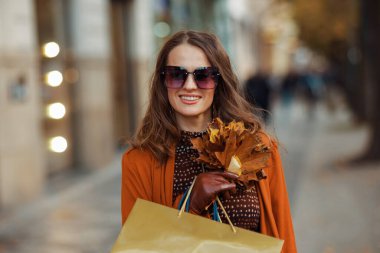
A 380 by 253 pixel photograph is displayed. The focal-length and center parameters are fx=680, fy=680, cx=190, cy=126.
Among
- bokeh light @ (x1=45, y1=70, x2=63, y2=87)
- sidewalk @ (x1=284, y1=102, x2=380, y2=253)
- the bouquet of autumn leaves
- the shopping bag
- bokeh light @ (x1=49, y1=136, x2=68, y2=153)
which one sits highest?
the bouquet of autumn leaves

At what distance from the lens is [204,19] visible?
2705cm

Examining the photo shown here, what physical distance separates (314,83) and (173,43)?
22943 millimetres

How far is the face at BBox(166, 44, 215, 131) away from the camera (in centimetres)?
261

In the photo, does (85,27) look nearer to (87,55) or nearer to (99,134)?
(87,55)

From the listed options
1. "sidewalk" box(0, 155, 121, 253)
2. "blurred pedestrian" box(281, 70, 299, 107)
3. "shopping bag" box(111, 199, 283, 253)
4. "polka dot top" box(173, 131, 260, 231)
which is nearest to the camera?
"shopping bag" box(111, 199, 283, 253)

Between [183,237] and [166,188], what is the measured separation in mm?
398

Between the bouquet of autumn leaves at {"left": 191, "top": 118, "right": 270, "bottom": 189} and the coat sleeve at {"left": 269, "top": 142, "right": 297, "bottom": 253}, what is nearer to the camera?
the bouquet of autumn leaves at {"left": 191, "top": 118, "right": 270, "bottom": 189}

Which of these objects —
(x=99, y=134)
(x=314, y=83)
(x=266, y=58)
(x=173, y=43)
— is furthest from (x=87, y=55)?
(x=266, y=58)

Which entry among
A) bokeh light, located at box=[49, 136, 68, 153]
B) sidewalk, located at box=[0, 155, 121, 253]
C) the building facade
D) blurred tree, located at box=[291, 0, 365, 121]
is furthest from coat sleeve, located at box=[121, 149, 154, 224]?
blurred tree, located at box=[291, 0, 365, 121]

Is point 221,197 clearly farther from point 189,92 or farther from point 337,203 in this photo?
point 337,203

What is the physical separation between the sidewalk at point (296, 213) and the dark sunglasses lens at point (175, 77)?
1606mm

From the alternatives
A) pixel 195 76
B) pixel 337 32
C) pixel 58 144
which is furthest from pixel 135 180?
pixel 337 32

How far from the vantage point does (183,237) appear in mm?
2225

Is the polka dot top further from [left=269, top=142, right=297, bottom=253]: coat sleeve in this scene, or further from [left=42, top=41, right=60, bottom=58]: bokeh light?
[left=42, top=41, right=60, bottom=58]: bokeh light
